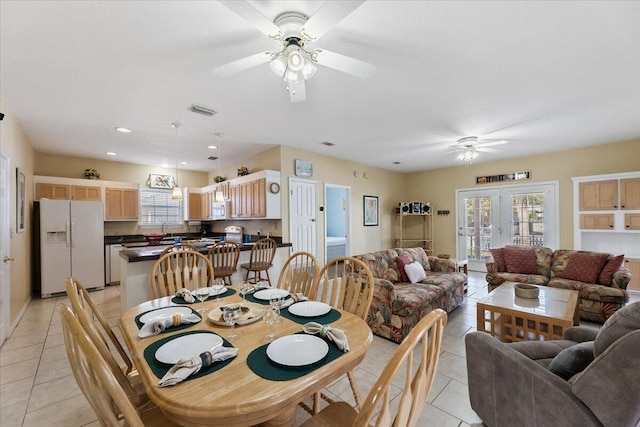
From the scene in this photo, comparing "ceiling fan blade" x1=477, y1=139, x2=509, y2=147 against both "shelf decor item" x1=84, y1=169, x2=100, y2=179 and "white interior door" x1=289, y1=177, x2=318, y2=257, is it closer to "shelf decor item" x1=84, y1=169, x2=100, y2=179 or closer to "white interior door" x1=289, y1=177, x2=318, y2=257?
"white interior door" x1=289, y1=177, x2=318, y2=257

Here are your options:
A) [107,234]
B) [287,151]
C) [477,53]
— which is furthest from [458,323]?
[107,234]

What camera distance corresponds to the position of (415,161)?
6.21 metres

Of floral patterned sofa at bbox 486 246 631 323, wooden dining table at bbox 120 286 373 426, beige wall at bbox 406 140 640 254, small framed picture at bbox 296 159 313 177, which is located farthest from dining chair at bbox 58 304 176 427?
beige wall at bbox 406 140 640 254

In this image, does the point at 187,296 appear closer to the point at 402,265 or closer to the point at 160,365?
the point at 160,365

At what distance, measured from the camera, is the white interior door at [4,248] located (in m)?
2.73

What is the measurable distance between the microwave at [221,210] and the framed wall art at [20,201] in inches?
109

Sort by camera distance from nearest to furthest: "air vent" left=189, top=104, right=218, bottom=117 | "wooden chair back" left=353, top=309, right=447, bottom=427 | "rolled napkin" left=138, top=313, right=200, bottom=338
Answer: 1. "wooden chair back" left=353, top=309, right=447, bottom=427
2. "rolled napkin" left=138, top=313, right=200, bottom=338
3. "air vent" left=189, top=104, right=218, bottom=117

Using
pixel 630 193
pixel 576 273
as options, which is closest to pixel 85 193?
pixel 576 273

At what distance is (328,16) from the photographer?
1.45 metres

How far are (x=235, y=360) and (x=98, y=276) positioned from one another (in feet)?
17.5

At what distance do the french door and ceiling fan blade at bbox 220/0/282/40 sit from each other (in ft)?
20.3

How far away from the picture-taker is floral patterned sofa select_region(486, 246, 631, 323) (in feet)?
10.4

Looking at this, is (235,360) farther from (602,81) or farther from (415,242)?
(415,242)

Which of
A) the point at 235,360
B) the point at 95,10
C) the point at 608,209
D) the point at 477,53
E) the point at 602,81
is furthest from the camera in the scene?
the point at 608,209
